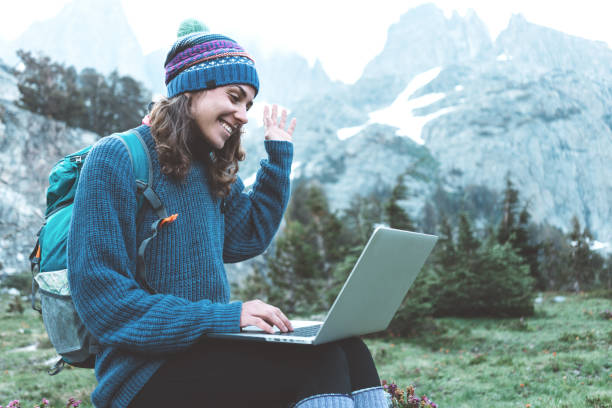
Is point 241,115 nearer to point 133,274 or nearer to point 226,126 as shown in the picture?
point 226,126

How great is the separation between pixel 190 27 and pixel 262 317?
131 centimetres

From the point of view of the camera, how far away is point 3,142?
28094 millimetres

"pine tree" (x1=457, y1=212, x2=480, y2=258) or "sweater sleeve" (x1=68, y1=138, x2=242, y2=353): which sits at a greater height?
Result: "sweater sleeve" (x1=68, y1=138, x2=242, y2=353)

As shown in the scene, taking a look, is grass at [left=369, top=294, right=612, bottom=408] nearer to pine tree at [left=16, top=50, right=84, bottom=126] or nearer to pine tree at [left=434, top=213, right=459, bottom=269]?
pine tree at [left=434, top=213, right=459, bottom=269]

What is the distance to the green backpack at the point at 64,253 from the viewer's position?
1.52 m

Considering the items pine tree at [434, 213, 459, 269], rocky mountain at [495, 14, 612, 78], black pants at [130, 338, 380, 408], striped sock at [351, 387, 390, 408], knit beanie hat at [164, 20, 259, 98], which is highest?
rocky mountain at [495, 14, 612, 78]

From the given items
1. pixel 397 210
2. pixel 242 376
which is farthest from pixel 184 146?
pixel 397 210

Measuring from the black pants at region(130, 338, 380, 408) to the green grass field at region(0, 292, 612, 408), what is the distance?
9.73 ft

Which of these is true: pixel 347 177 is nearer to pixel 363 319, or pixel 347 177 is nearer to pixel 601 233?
pixel 601 233

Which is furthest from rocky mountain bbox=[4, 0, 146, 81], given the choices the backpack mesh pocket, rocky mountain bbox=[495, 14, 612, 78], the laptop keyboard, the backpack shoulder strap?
the laptop keyboard

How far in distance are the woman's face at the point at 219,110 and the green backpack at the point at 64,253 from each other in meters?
0.25

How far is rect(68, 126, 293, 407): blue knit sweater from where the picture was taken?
1375mm

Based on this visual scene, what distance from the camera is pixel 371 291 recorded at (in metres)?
1.40

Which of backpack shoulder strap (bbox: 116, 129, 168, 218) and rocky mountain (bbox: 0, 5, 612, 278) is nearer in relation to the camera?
backpack shoulder strap (bbox: 116, 129, 168, 218)
